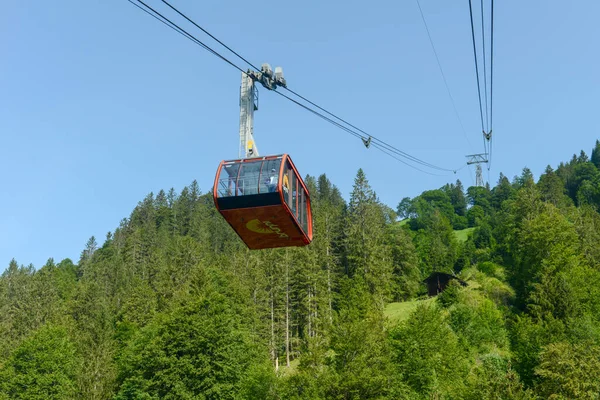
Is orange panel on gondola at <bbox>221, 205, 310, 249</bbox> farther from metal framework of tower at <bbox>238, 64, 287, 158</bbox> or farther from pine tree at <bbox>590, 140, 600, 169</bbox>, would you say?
pine tree at <bbox>590, 140, 600, 169</bbox>

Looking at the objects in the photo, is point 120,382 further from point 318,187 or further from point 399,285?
point 318,187

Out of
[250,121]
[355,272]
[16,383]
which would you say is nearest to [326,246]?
[355,272]

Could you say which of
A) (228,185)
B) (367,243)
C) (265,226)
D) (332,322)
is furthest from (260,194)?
(367,243)

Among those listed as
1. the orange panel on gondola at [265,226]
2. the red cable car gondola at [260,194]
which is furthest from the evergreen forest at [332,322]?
the red cable car gondola at [260,194]

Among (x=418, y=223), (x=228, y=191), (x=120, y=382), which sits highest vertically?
(x=418, y=223)

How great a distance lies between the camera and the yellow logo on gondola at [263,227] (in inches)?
889

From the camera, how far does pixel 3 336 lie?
7712 cm

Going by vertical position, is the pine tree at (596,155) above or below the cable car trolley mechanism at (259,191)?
above

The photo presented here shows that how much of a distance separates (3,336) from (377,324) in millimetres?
58593

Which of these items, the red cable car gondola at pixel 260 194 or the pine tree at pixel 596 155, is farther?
the pine tree at pixel 596 155

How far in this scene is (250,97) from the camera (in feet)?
79.6

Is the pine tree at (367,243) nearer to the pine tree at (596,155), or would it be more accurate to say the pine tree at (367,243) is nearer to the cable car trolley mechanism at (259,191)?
the cable car trolley mechanism at (259,191)

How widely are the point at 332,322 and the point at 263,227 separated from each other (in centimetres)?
2124

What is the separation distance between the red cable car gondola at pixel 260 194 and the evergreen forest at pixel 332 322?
52.5 feet
